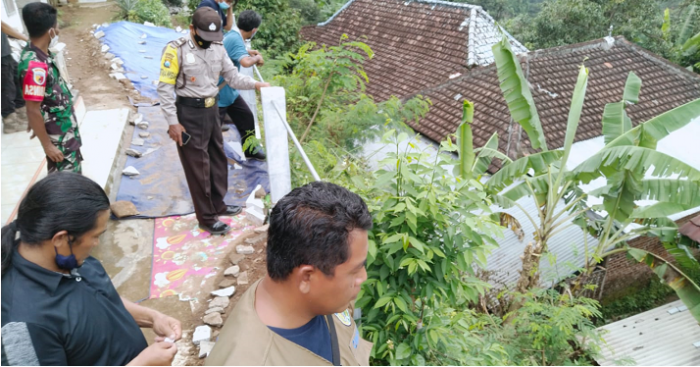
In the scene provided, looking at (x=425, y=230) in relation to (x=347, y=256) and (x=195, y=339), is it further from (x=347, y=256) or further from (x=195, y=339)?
(x=195, y=339)

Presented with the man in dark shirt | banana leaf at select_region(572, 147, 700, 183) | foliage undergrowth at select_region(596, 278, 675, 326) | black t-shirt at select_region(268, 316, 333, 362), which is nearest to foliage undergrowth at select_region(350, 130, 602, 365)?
black t-shirt at select_region(268, 316, 333, 362)

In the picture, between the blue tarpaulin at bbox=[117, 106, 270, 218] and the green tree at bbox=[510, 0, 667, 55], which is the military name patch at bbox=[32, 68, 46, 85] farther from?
the green tree at bbox=[510, 0, 667, 55]

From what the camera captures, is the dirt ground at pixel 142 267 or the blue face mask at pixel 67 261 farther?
the dirt ground at pixel 142 267

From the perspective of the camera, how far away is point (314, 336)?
1.37m

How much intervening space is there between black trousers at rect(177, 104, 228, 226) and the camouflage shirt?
28.2 inches

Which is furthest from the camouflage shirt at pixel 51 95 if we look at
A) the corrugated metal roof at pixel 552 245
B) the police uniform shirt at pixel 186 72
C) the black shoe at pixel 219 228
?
the corrugated metal roof at pixel 552 245

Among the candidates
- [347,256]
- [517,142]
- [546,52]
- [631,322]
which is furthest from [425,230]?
[546,52]

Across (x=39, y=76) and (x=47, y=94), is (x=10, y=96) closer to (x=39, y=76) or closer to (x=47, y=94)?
(x=47, y=94)

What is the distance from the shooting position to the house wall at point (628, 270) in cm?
746

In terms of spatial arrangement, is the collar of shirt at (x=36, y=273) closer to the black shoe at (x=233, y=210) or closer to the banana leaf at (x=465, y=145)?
the black shoe at (x=233, y=210)

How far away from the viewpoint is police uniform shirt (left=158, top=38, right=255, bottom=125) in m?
3.32

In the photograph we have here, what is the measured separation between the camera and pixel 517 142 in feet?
27.3

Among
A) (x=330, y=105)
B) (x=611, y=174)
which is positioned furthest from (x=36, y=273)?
(x=611, y=174)

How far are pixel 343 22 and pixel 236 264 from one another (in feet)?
43.2
